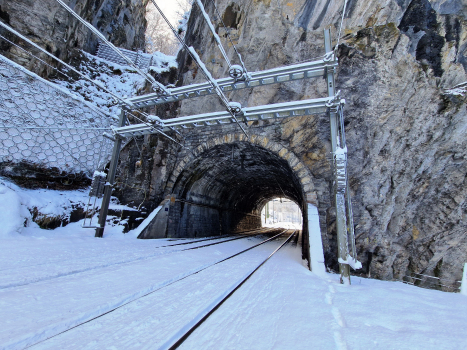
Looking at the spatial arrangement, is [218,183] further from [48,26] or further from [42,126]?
[48,26]

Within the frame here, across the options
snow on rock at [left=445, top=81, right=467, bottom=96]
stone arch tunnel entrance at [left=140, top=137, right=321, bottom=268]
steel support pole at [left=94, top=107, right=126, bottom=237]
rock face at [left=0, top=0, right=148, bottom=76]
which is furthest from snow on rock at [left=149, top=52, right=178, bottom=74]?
snow on rock at [left=445, top=81, right=467, bottom=96]

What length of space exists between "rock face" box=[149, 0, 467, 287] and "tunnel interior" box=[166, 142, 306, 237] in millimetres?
1767

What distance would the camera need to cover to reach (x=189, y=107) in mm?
9680

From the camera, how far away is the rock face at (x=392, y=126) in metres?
6.86

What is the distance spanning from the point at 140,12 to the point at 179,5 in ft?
17.3

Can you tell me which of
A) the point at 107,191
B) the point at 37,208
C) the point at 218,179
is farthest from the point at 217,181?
the point at 37,208

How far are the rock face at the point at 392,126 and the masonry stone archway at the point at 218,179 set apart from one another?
0.44m

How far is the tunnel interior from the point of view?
8.81m

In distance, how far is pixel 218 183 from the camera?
11.8 meters

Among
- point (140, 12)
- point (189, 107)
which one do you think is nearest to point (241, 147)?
point (189, 107)

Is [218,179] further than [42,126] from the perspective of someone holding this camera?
Yes

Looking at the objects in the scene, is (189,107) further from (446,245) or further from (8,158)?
(446,245)

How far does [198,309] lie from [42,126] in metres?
9.50

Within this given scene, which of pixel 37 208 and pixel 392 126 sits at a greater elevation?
pixel 392 126
